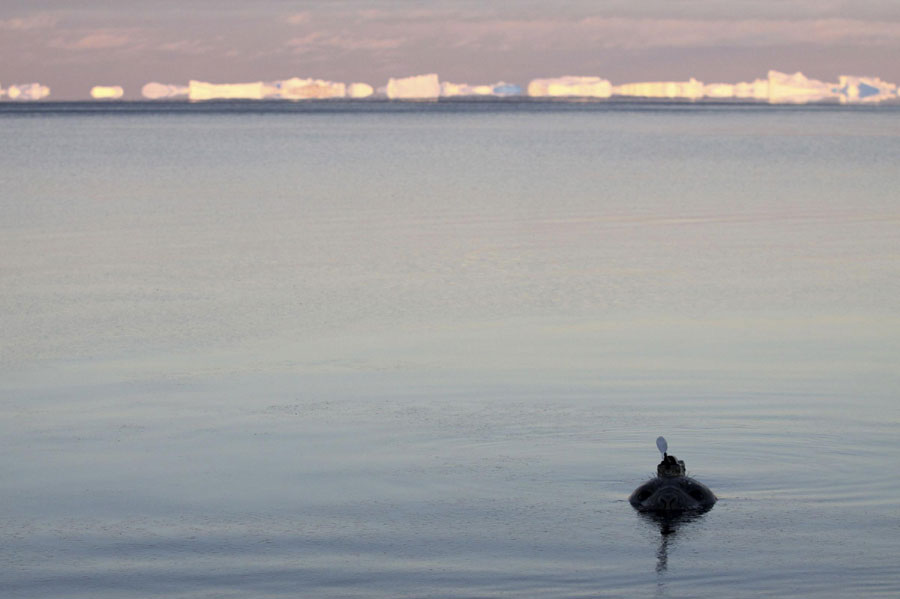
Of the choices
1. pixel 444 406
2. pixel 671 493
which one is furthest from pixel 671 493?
pixel 444 406

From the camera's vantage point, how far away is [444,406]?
19234 mm

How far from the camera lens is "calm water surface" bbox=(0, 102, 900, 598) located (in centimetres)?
1382

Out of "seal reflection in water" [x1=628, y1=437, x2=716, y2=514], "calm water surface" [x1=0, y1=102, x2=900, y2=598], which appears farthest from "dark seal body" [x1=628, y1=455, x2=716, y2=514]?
"calm water surface" [x1=0, y1=102, x2=900, y2=598]

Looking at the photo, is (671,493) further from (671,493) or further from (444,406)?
(444,406)

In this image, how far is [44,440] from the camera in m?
17.7

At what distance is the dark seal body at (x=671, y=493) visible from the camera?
49.5 feet

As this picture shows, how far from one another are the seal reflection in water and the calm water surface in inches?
7.8

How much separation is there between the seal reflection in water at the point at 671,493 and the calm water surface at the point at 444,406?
0.20 m

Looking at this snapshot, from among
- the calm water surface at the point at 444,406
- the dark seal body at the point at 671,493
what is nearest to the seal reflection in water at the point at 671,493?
the dark seal body at the point at 671,493

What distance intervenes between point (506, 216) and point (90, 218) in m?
12.4

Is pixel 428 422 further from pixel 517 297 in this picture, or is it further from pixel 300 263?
pixel 300 263

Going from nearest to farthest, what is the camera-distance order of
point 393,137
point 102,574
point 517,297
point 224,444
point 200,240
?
point 102,574, point 224,444, point 517,297, point 200,240, point 393,137

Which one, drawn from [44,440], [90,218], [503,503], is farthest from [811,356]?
[90,218]

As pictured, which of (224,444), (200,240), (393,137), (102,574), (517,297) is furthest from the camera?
(393,137)
